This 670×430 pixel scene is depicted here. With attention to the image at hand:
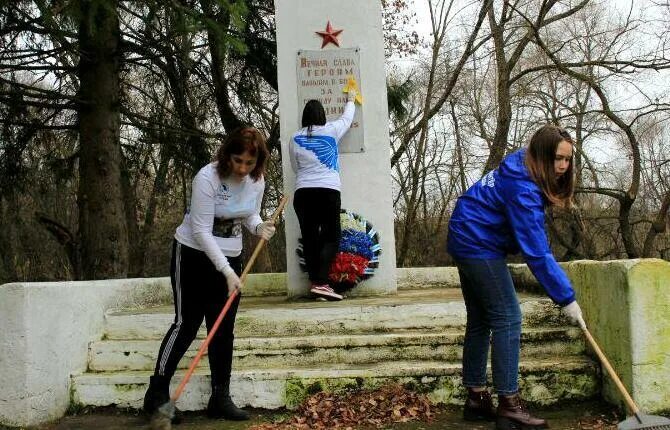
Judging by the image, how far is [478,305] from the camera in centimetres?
358

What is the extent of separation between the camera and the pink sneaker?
215 inches

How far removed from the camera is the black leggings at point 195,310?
3664 mm

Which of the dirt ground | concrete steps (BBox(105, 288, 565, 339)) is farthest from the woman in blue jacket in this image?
concrete steps (BBox(105, 288, 565, 339))

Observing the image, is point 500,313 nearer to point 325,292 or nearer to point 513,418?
point 513,418

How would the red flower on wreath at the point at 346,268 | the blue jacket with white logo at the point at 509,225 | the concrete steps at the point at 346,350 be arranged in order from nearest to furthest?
1. the blue jacket with white logo at the point at 509,225
2. the concrete steps at the point at 346,350
3. the red flower on wreath at the point at 346,268

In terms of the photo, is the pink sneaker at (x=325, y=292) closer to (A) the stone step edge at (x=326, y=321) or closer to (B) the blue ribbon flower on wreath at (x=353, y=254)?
(B) the blue ribbon flower on wreath at (x=353, y=254)

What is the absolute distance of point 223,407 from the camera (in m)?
3.78

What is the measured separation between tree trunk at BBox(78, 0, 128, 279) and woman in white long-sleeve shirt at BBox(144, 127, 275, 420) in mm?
5219

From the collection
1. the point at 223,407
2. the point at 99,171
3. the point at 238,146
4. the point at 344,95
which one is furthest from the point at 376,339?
the point at 99,171

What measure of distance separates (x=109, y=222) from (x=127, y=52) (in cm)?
231

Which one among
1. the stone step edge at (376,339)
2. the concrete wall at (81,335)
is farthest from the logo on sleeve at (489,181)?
the stone step edge at (376,339)

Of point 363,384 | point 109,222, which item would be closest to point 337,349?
point 363,384

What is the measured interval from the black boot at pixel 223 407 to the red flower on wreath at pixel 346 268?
2.04 m

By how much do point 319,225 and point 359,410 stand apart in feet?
6.86
